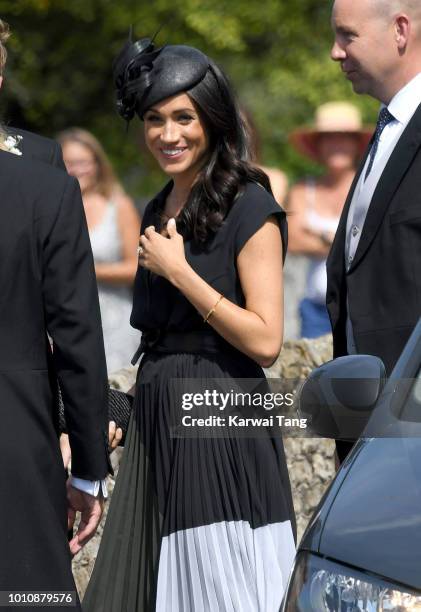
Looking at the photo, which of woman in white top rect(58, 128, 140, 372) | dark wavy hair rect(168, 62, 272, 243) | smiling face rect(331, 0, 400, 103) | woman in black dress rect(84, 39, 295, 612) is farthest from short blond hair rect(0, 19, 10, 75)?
woman in white top rect(58, 128, 140, 372)

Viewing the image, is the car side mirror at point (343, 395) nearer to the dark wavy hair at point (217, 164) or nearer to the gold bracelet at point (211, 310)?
the gold bracelet at point (211, 310)

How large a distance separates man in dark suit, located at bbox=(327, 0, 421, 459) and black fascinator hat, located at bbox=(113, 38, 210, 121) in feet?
1.47

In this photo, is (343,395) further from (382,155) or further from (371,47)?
(371,47)

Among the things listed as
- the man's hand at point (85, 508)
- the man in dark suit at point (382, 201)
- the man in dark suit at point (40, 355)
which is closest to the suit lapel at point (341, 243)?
the man in dark suit at point (382, 201)

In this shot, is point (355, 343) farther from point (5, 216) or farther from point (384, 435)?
point (5, 216)

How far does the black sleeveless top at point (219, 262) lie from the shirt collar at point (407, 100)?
465 mm

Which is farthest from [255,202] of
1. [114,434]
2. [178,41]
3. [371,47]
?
[178,41]

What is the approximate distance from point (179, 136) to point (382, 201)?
69cm

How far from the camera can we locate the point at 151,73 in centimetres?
445

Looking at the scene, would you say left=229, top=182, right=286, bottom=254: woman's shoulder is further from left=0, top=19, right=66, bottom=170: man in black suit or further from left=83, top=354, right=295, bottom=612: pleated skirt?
left=0, top=19, right=66, bottom=170: man in black suit

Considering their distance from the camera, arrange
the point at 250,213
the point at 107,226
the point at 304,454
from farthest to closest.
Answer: the point at 107,226, the point at 304,454, the point at 250,213

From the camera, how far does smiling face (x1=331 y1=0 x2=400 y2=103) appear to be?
170 inches

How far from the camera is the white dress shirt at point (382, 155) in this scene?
14.1 feet

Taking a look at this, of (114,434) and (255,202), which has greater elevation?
(255,202)
